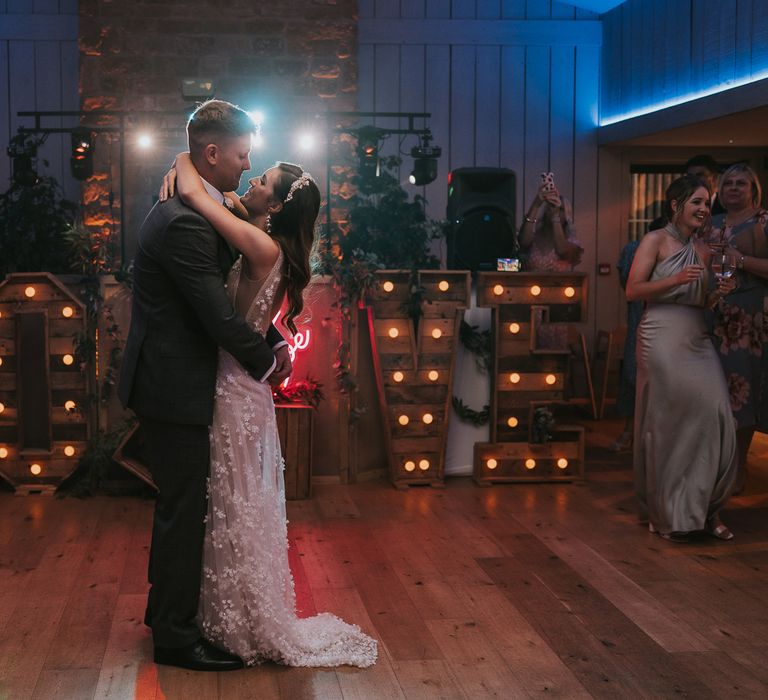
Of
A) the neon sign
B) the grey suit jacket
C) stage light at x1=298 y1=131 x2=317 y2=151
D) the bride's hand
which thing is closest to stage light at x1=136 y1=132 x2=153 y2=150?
stage light at x1=298 y1=131 x2=317 y2=151

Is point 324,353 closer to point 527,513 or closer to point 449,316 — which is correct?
point 449,316

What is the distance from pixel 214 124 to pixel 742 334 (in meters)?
3.42

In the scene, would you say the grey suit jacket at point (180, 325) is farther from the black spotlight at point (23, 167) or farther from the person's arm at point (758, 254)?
the black spotlight at point (23, 167)

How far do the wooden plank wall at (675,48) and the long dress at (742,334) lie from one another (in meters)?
1.60

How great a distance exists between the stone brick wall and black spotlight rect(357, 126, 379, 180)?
5.01 ft

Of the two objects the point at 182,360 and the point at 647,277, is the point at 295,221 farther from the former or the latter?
the point at 647,277

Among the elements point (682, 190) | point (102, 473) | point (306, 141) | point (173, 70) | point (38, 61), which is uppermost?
point (38, 61)

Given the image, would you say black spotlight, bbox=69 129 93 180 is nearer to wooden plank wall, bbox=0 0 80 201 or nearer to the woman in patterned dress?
wooden plank wall, bbox=0 0 80 201

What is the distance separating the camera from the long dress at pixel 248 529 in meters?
3.28

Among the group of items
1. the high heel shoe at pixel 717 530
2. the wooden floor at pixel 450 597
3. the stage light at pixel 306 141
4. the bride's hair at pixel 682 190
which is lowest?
the wooden floor at pixel 450 597

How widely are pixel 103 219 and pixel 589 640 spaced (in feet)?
18.9

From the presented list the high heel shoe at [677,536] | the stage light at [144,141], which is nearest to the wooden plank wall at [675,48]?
the high heel shoe at [677,536]

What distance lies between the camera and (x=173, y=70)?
8.17 m

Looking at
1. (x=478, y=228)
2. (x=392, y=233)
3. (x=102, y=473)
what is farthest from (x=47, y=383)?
(x=478, y=228)
